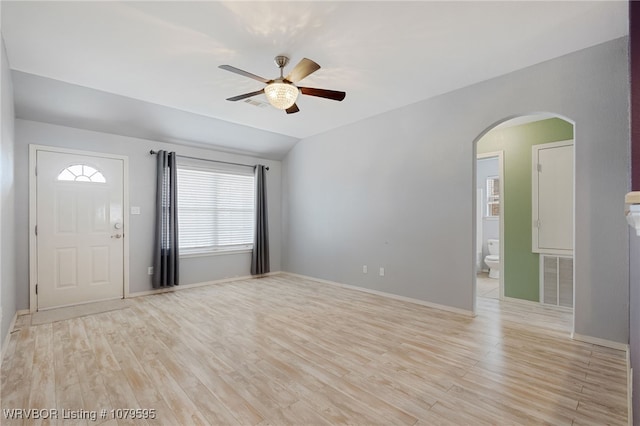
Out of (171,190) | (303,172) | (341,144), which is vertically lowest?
(171,190)

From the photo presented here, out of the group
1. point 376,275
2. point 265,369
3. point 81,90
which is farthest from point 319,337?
point 81,90

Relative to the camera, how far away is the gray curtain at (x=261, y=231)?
6051 millimetres

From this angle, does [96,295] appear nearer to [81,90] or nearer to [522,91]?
[81,90]

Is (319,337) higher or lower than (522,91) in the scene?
lower

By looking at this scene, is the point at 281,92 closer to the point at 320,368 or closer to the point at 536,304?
the point at 320,368

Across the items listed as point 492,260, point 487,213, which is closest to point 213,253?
point 492,260

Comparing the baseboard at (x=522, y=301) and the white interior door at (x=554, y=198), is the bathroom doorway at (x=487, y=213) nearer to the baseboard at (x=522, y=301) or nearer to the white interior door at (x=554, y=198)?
the baseboard at (x=522, y=301)

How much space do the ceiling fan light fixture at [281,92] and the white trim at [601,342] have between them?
362 centimetres

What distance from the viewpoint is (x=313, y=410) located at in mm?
1882

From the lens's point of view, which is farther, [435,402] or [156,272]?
[156,272]

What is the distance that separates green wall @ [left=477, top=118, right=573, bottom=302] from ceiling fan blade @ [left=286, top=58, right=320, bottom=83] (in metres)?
3.48

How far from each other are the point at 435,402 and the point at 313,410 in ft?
2.64

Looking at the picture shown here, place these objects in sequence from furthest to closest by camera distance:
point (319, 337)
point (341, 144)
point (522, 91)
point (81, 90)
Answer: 1. point (341, 144)
2. point (81, 90)
3. point (522, 91)
4. point (319, 337)

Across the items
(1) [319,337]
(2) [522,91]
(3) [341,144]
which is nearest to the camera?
(1) [319,337]
